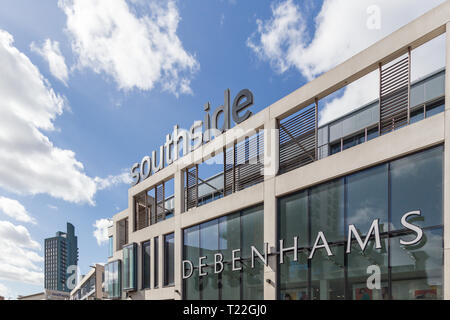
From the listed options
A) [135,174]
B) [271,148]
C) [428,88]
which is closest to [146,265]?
[135,174]

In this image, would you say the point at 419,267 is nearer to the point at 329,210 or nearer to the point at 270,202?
the point at 329,210

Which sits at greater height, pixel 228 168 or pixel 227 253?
pixel 228 168

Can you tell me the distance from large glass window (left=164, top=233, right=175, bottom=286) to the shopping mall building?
9 cm

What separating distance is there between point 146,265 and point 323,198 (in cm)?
1655

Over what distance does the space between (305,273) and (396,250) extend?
169 inches

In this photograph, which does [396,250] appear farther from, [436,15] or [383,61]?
[436,15]

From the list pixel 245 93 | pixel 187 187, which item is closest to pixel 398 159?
pixel 245 93

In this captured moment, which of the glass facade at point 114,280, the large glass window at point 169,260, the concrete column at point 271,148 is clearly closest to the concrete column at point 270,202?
the concrete column at point 271,148

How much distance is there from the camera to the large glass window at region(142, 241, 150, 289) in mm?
27984

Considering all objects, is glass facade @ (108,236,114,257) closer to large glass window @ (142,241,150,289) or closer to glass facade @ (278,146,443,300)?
large glass window @ (142,241,150,289)

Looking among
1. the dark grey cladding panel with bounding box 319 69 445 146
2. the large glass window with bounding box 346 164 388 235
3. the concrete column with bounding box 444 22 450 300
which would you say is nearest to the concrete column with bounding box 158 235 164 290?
the dark grey cladding panel with bounding box 319 69 445 146

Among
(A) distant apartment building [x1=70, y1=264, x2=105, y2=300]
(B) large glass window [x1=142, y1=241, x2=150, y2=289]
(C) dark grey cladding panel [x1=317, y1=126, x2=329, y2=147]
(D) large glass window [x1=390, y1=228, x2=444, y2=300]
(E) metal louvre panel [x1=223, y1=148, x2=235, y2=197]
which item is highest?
(C) dark grey cladding panel [x1=317, y1=126, x2=329, y2=147]

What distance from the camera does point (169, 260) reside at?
25.8 meters

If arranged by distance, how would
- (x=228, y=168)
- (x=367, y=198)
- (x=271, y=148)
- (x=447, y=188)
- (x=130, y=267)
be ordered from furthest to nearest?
1. (x=130, y=267)
2. (x=228, y=168)
3. (x=271, y=148)
4. (x=367, y=198)
5. (x=447, y=188)
